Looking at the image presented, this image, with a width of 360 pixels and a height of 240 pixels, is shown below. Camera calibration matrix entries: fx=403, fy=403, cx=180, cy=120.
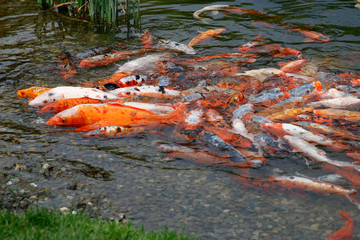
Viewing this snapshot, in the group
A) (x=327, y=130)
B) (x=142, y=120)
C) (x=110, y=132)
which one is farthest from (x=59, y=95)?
(x=327, y=130)

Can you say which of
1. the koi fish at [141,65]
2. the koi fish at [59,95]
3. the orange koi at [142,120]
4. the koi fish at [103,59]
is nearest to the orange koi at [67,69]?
the koi fish at [103,59]

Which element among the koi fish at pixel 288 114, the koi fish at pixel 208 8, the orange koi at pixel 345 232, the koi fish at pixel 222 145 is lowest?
the orange koi at pixel 345 232

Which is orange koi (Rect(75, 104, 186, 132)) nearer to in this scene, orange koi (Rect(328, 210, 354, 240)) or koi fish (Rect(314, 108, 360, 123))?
koi fish (Rect(314, 108, 360, 123))

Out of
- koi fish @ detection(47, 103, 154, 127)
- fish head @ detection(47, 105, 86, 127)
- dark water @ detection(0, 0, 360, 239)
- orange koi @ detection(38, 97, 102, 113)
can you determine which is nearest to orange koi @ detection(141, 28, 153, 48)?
dark water @ detection(0, 0, 360, 239)

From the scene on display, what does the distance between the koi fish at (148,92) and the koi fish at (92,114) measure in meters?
0.87

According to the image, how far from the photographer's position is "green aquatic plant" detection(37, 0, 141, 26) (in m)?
10.4

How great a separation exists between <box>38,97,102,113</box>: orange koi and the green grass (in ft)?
9.72

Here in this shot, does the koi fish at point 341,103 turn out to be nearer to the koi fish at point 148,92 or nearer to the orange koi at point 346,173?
the orange koi at point 346,173

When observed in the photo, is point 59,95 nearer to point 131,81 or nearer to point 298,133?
point 131,81

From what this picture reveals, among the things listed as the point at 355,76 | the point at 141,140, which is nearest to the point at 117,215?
the point at 141,140

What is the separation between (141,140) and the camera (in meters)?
5.97

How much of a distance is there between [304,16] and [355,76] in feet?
13.4

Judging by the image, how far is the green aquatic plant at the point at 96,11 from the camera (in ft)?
34.2

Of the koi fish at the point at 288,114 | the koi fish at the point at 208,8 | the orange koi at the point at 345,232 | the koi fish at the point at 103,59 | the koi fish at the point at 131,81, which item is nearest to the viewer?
the orange koi at the point at 345,232
